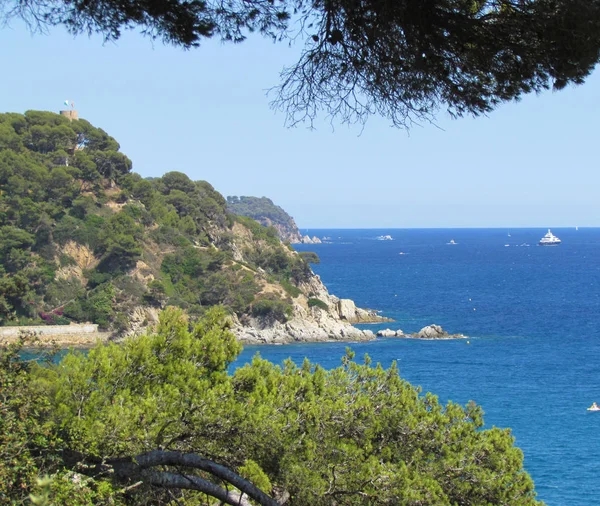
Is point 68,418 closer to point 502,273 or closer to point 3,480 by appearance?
point 3,480

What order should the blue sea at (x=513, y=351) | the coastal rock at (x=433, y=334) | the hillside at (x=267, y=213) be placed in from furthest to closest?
the hillside at (x=267, y=213), the coastal rock at (x=433, y=334), the blue sea at (x=513, y=351)

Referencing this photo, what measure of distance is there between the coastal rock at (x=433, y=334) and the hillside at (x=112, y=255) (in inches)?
140

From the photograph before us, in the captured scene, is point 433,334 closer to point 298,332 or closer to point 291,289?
point 298,332

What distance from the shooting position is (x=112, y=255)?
44.1 m

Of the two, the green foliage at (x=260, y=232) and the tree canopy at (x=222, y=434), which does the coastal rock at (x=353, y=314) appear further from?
the tree canopy at (x=222, y=434)

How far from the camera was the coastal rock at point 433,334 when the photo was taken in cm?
4134

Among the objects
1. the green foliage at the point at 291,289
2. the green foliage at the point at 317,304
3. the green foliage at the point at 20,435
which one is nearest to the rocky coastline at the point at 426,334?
the green foliage at the point at 317,304

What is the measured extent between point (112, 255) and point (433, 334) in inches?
722

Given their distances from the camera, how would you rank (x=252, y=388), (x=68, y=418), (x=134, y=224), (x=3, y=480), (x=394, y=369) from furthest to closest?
(x=134, y=224) < (x=394, y=369) < (x=252, y=388) < (x=68, y=418) < (x=3, y=480)

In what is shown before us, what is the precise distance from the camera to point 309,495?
20.8 feet

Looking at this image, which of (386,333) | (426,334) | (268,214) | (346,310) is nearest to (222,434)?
(386,333)

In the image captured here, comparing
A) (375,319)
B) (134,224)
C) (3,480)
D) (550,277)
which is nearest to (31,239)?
(134,224)

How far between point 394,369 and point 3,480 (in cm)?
467

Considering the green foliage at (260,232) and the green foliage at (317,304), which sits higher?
the green foliage at (260,232)
